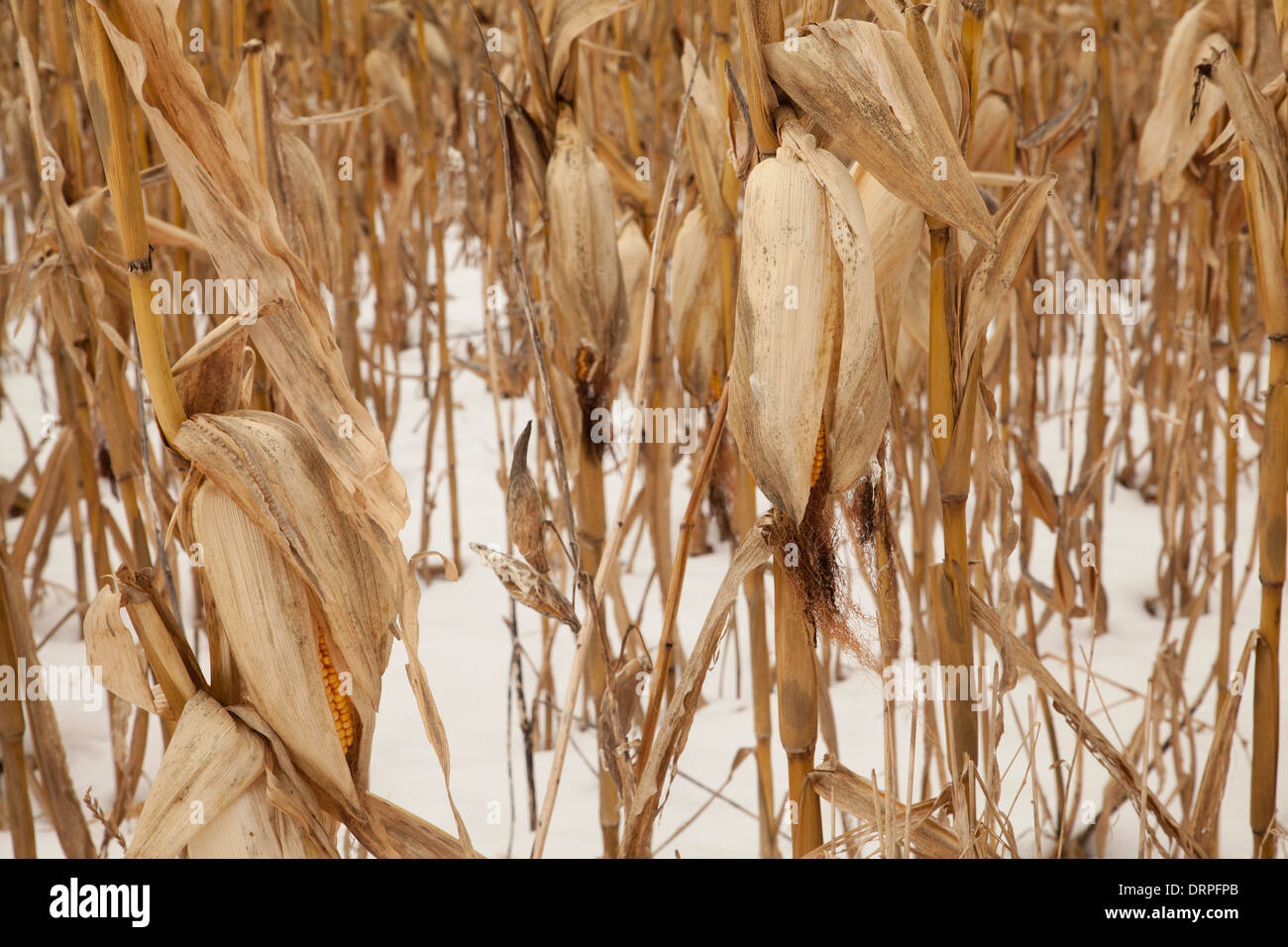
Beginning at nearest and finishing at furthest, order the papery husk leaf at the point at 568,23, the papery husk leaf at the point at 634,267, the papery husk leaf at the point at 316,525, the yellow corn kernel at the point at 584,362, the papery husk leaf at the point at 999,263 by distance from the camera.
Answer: the papery husk leaf at the point at 316,525 → the papery husk leaf at the point at 999,263 → the papery husk leaf at the point at 568,23 → the yellow corn kernel at the point at 584,362 → the papery husk leaf at the point at 634,267

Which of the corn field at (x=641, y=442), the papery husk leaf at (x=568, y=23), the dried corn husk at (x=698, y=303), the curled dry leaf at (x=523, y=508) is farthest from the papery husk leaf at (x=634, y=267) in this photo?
the curled dry leaf at (x=523, y=508)

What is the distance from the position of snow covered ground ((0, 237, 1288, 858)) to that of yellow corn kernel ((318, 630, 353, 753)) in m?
0.32

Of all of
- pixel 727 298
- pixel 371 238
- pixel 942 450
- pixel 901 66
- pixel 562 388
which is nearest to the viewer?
pixel 901 66

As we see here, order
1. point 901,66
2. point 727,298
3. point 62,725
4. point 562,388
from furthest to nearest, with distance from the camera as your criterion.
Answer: point 62,725, point 562,388, point 727,298, point 901,66

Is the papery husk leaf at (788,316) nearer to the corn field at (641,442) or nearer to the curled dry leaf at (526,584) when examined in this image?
the corn field at (641,442)

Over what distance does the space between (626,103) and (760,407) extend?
71 centimetres

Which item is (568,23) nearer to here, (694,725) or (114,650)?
(114,650)

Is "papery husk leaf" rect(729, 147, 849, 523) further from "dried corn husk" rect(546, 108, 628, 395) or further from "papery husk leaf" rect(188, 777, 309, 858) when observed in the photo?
"dried corn husk" rect(546, 108, 628, 395)

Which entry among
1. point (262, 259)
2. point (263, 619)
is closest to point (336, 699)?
point (263, 619)

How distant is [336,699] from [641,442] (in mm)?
421

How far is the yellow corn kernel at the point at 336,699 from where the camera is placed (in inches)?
18.0
